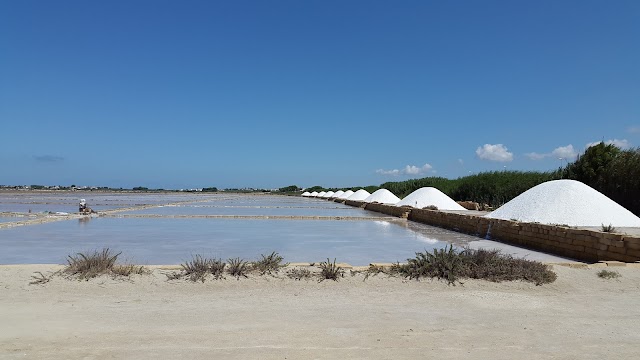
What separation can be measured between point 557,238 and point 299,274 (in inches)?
199

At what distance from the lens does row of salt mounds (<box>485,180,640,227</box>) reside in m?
9.08

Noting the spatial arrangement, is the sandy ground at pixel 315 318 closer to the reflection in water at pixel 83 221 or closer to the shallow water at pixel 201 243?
the shallow water at pixel 201 243

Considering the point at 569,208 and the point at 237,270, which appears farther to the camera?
the point at 569,208

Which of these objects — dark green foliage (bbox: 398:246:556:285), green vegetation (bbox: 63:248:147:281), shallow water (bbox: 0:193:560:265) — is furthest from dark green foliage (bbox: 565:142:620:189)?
green vegetation (bbox: 63:248:147:281)

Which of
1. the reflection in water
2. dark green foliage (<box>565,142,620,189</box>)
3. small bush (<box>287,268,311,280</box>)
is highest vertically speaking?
dark green foliage (<box>565,142,620,189</box>)

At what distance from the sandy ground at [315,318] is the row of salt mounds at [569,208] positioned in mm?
4112

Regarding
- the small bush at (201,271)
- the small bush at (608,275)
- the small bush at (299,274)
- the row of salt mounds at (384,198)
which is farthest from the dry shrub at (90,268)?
the row of salt mounds at (384,198)

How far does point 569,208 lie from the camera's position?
9.45 m

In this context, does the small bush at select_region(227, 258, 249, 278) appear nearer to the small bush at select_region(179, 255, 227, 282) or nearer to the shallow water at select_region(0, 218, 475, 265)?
the small bush at select_region(179, 255, 227, 282)

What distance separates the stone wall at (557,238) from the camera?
647 centimetres

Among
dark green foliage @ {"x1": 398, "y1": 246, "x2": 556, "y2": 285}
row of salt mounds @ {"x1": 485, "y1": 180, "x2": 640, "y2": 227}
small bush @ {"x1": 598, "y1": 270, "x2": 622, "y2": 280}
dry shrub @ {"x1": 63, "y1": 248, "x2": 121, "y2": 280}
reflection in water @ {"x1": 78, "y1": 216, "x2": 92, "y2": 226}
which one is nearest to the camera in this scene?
dry shrub @ {"x1": 63, "y1": 248, "x2": 121, "y2": 280}

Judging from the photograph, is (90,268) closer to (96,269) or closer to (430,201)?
(96,269)

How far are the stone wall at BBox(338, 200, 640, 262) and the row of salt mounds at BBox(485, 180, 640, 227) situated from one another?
0.44 meters

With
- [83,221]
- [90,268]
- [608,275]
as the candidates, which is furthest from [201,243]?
[83,221]
